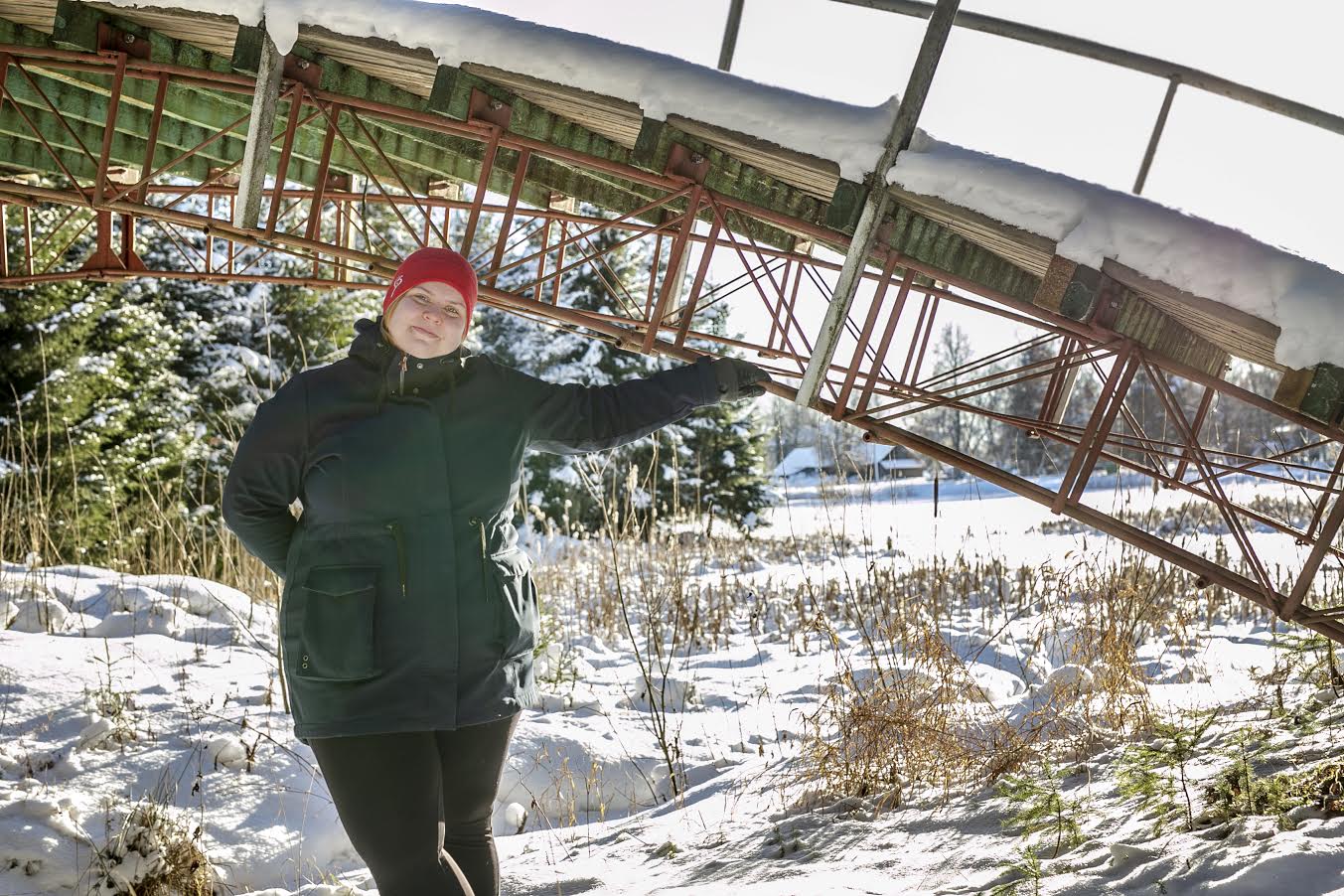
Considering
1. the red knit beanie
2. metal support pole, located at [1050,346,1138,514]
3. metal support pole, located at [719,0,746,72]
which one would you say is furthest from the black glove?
metal support pole, located at [719,0,746,72]

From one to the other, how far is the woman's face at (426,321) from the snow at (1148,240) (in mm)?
2287

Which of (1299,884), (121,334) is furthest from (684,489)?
(1299,884)

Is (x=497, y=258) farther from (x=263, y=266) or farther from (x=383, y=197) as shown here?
(x=263, y=266)

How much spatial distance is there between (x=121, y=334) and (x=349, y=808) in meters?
14.2

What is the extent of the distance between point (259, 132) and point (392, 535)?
150 inches

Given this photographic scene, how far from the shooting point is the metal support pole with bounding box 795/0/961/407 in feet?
12.8

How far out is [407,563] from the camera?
2.23 metres

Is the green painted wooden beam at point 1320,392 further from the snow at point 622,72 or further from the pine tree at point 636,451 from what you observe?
the pine tree at point 636,451

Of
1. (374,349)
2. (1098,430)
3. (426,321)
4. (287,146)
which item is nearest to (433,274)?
(426,321)

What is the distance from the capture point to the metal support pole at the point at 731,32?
5.13 meters

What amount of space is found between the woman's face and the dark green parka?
0.04m

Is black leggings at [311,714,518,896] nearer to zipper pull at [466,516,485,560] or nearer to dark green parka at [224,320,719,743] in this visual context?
dark green parka at [224,320,719,743]

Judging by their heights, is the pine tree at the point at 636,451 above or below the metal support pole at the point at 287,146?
below

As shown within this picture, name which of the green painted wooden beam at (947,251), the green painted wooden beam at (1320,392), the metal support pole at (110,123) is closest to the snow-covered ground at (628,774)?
the green painted wooden beam at (1320,392)
